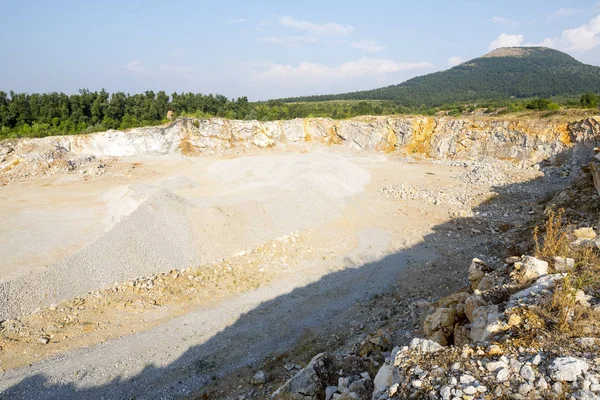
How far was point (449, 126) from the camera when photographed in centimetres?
3650

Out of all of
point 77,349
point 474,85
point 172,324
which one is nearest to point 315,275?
point 172,324

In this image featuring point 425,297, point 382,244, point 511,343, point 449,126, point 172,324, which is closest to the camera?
point 511,343

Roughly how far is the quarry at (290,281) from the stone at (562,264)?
0.04 m

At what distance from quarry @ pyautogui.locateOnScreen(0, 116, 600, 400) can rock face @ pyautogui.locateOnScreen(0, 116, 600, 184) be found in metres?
0.52

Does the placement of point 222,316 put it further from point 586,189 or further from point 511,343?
point 586,189

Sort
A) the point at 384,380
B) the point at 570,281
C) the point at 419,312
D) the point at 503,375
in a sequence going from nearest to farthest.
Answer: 1. the point at 503,375
2. the point at 384,380
3. the point at 570,281
4. the point at 419,312

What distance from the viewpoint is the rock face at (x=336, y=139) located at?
3042 centimetres

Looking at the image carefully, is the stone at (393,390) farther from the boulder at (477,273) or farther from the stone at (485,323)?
the boulder at (477,273)

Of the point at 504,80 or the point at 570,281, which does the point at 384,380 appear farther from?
the point at 504,80

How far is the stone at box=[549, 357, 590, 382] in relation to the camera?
359 centimetres

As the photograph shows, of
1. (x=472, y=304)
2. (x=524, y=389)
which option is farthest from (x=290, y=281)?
(x=524, y=389)

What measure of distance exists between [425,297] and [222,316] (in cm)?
699

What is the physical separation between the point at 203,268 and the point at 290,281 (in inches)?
144

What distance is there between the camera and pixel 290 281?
13898 mm
